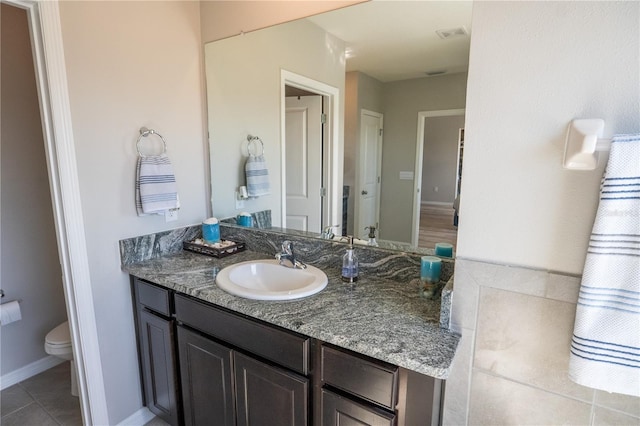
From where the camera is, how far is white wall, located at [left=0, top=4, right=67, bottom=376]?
6.79 ft

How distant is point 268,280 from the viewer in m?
1.63

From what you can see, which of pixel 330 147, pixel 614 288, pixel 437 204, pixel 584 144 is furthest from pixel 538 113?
pixel 330 147

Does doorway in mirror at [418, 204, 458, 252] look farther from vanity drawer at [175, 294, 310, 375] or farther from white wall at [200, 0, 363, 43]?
white wall at [200, 0, 363, 43]

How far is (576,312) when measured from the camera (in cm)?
83

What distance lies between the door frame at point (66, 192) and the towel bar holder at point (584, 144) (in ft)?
5.89

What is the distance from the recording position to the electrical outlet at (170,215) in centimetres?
186

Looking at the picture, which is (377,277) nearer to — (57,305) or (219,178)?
(219,178)

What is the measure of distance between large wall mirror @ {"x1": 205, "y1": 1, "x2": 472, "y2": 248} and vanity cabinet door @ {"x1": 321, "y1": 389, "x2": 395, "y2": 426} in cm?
70

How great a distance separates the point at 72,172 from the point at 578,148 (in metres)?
1.81

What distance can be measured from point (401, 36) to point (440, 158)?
0.58m

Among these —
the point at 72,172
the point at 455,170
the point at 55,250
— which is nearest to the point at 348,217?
the point at 455,170

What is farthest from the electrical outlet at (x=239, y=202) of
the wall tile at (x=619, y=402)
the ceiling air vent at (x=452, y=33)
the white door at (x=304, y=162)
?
the wall tile at (x=619, y=402)

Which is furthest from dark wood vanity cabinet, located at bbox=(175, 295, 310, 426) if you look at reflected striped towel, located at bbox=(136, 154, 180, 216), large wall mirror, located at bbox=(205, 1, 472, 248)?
large wall mirror, located at bbox=(205, 1, 472, 248)

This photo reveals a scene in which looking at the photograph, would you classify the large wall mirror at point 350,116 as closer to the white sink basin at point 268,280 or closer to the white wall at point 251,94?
the white wall at point 251,94
